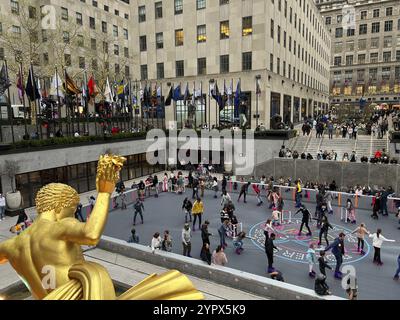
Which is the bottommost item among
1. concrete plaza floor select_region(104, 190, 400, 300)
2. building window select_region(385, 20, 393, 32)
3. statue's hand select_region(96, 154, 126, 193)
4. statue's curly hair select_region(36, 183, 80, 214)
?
concrete plaza floor select_region(104, 190, 400, 300)

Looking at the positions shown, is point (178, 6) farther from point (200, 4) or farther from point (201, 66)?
point (201, 66)

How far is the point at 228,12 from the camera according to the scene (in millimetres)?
36625

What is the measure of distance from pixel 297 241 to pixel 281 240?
717mm

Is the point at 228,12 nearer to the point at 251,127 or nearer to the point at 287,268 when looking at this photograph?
the point at 251,127

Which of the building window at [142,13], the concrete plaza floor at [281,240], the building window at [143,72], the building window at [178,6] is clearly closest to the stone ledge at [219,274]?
the concrete plaza floor at [281,240]

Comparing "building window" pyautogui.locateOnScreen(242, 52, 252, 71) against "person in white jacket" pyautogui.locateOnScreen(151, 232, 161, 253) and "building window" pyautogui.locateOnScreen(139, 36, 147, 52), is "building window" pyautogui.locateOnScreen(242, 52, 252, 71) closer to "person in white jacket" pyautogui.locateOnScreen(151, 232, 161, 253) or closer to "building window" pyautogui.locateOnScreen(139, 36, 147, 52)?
"building window" pyautogui.locateOnScreen(139, 36, 147, 52)

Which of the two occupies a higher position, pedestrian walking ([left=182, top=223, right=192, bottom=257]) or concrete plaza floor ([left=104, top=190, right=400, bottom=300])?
pedestrian walking ([left=182, top=223, right=192, bottom=257])

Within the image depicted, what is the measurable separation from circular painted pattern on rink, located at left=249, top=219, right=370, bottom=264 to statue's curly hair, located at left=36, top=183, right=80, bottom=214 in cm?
1035

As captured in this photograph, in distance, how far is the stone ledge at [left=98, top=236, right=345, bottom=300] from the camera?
9211 mm

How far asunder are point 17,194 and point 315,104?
6037cm

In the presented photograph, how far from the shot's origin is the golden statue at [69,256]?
3.79 meters

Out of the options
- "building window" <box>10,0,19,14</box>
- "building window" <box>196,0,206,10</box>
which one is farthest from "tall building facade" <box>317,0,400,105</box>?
"building window" <box>10,0,19,14</box>

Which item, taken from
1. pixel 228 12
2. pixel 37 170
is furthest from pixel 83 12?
pixel 37 170

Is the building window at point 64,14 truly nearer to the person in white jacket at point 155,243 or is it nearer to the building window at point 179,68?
A: the building window at point 179,68
